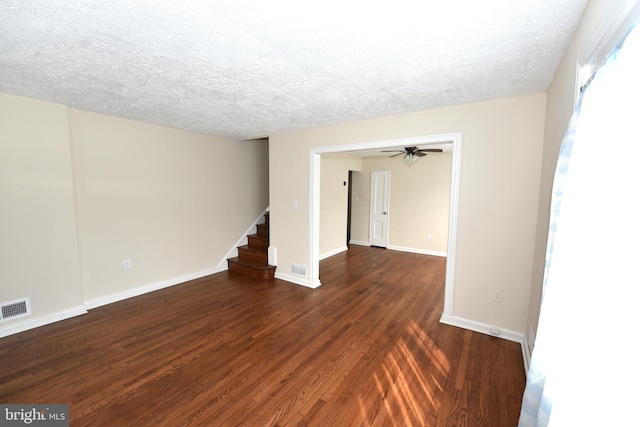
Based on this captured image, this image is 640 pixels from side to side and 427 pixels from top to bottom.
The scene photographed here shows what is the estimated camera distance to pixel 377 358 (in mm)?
2355

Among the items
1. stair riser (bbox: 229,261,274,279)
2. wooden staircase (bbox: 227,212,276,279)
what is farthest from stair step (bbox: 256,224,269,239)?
stair riser (bbox: 229,261,274,279)

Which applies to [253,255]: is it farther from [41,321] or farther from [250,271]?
[41,321]

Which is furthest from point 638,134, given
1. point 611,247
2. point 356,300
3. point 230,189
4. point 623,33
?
point 230,189

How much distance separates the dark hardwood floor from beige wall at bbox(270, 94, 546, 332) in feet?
1.30

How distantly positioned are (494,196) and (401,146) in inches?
→ 44.5

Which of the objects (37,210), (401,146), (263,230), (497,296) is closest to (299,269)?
(263,230)

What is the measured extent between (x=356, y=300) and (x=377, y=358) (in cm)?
124

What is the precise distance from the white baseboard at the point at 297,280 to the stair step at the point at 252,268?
0.14 metres

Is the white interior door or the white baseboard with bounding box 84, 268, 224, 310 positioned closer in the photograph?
the white baseboard with bounding box 84, 268, 224, 310

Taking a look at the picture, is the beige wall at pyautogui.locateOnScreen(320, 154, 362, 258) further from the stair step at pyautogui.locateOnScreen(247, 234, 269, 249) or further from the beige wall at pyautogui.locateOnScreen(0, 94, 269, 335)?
the beige wall at pyautogui.locateOnScreen(0, 94, 269, 335)

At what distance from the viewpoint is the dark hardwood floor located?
5.83 ft

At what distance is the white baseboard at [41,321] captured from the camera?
8.75 feet

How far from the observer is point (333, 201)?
5.94 meters

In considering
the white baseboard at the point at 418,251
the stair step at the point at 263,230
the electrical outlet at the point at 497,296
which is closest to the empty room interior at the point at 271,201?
the electrical outlet at the point at 497,296
